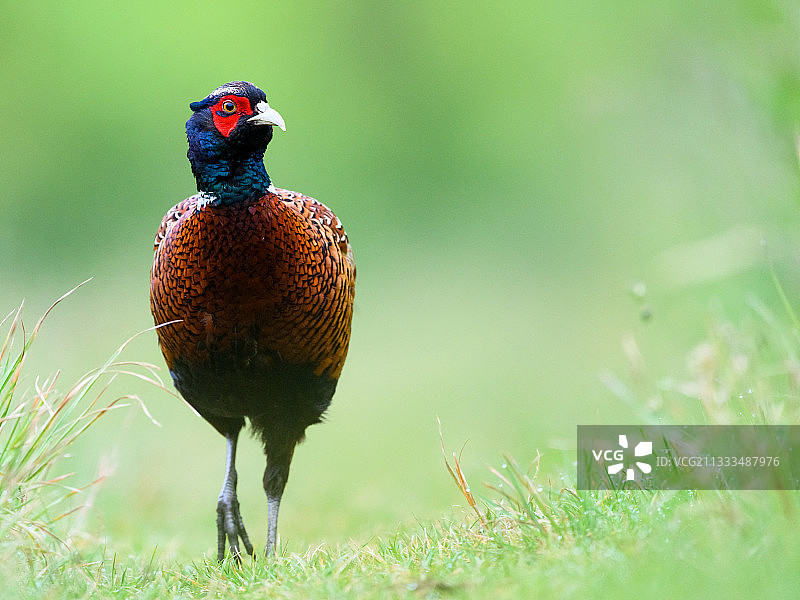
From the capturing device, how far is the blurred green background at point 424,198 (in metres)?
6.55

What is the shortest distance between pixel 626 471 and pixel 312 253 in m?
1.57

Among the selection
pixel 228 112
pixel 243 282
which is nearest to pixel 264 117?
pixel 228 112

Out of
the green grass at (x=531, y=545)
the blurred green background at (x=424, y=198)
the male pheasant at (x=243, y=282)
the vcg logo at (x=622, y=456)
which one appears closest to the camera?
the green grass at (x=531, y=545)

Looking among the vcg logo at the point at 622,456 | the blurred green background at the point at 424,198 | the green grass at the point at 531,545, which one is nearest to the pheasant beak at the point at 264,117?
the green grass at the point at 531,545

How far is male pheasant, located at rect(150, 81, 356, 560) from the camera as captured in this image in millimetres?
4152

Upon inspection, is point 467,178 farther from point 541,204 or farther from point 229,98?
point 229,98

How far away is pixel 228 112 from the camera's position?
13.7ft

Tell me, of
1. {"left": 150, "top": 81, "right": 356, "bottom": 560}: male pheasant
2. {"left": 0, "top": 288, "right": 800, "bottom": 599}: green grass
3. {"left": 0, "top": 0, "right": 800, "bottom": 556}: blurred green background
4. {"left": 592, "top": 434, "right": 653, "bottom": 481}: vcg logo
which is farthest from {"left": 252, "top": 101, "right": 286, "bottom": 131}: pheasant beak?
{"left": 592, "top": 434, "right": 653, "bottom": 481}: vcg logo

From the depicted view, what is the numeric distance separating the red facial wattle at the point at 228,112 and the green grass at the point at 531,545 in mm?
1079

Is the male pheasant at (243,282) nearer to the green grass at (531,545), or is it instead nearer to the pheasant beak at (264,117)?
the pheasant beak at (264,117)

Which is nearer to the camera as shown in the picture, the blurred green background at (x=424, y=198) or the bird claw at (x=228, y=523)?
Answer: the bird claw at (x=228, y=523)

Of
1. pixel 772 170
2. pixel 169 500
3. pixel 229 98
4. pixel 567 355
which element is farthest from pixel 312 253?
pixel 567 355

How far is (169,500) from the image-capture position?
7.56m

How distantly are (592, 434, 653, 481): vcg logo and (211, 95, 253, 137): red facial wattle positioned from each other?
6.63 feet
